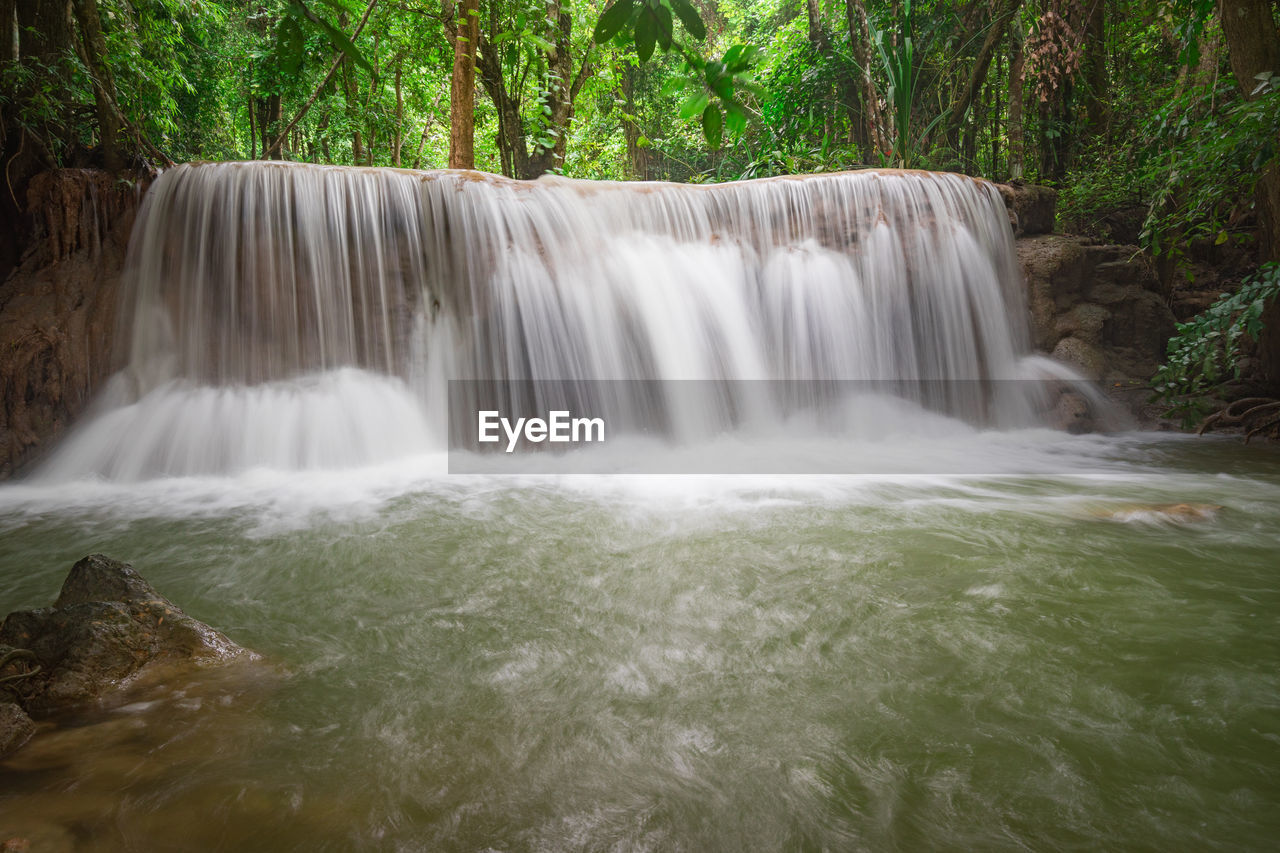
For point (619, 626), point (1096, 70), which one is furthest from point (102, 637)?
point (1096, 70)

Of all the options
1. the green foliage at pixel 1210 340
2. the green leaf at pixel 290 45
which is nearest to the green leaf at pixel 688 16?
the green leaf at pixel 290 45

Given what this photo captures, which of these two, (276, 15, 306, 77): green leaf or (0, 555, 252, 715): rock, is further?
(0, 555, 252, 715): rock

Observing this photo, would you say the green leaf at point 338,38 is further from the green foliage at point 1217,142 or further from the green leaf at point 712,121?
the green foliage at point 1217,142

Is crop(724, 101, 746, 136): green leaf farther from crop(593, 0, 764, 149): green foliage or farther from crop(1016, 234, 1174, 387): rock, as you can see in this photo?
crop(1016, 234, 1174, 387): rock

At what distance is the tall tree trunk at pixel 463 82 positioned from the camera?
25.7 ft

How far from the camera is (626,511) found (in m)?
3.47

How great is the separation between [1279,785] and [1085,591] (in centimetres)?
100

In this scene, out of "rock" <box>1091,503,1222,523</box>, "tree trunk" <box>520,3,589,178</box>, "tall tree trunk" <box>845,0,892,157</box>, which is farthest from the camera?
"tree trunk" <box>520,3,589,178</box>

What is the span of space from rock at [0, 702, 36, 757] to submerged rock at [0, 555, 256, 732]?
0.29ft

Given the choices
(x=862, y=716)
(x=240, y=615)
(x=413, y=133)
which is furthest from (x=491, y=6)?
(x=862, y=716)

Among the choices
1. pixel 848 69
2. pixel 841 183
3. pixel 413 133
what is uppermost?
pixel 413 133

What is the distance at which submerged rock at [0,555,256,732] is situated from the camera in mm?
1638

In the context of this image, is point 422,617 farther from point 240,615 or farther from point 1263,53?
point 1263,53

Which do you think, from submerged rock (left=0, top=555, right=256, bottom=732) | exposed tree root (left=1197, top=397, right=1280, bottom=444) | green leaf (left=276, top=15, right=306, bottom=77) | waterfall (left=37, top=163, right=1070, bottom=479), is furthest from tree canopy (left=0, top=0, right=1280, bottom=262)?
submerged rock (left=0, top=555, right=256, bottom=732)
